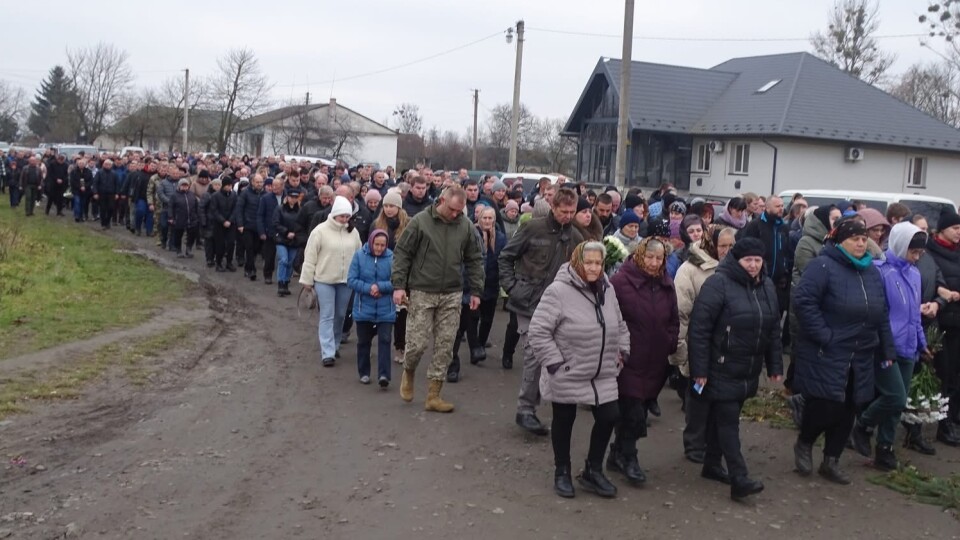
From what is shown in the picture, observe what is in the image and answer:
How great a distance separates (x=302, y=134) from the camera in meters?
58.8

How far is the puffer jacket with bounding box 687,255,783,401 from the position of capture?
21.4 ft

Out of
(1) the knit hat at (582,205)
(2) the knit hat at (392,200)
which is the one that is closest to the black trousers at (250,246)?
(2) the knit hat at (392,200)

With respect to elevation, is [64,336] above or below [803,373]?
below

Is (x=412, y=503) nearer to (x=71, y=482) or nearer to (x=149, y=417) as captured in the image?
(x=71, y=482)

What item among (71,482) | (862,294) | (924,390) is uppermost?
(862,294)

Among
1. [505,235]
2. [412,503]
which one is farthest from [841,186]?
[412,503]

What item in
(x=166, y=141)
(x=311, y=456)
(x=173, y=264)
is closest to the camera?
(x=311, y=456)

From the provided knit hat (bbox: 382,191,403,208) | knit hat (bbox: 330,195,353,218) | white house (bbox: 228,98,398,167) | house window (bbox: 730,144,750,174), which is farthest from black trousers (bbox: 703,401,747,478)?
white house (bbox: 228,98,398,167)

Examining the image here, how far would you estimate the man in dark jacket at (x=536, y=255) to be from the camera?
8469 mm

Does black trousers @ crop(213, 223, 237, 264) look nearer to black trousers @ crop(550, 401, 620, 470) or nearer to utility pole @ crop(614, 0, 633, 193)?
utility pole @ crop(614, 0, 633, 193)

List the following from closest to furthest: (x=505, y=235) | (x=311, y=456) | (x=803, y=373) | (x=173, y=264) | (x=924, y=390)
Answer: (x=803, y=373), (x=311, y=456), (x=924, y=390), (x=505, y=235), (x=173, y=264)

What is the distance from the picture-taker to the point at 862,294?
265 inches

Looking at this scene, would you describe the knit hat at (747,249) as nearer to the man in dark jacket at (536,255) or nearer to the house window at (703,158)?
the man in dark jacket at (536,255)

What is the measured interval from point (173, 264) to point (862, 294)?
1513cm
